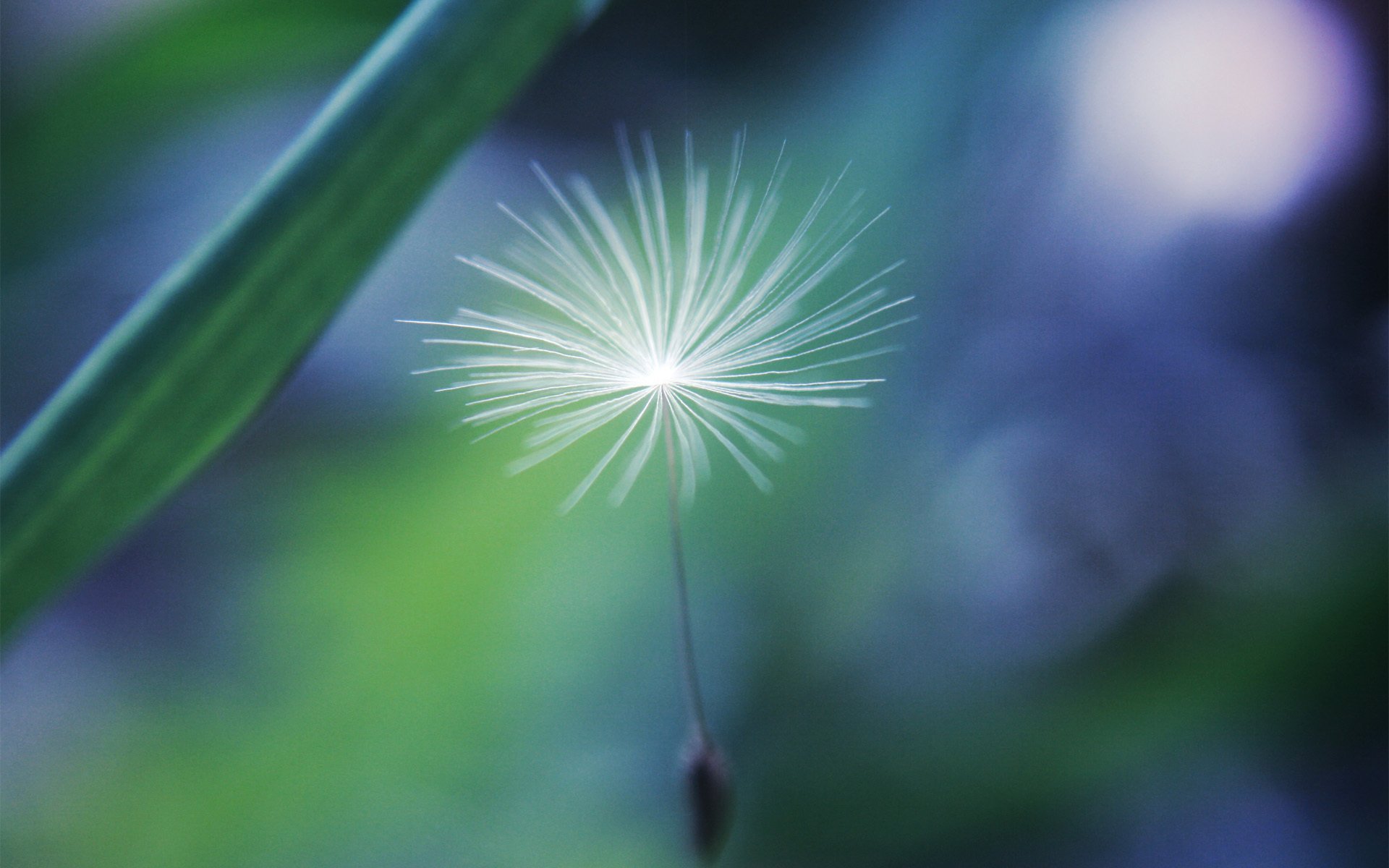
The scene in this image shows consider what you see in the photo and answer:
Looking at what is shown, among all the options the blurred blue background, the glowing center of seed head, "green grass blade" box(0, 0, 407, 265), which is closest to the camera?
the glowing center of seed head

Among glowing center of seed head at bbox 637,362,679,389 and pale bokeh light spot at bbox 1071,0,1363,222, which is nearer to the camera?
glowing center of seed head at bbox 637,362,679,389

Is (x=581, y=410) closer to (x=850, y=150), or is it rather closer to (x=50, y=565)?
(x=50, y=565)

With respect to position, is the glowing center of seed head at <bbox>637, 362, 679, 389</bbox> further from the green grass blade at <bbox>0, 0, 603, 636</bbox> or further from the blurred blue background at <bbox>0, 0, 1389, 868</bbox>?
the blurred blue background at <bbox>0, 0, 1389, 868</bbox>

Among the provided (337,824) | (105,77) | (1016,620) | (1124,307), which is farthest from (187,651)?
(1124,307)

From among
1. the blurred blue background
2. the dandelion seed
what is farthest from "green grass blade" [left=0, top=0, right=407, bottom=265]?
the dandelion seed

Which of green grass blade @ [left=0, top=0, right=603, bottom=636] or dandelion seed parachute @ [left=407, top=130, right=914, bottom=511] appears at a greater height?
dandelion seed parachute @ [left=407, top=130, right=914, bottom=511]

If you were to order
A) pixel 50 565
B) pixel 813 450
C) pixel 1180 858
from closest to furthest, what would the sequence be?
pixel 50 565 → pixel 1180 858 → pixel 813 450

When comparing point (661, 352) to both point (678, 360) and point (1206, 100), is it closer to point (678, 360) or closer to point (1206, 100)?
point (678, 360)
